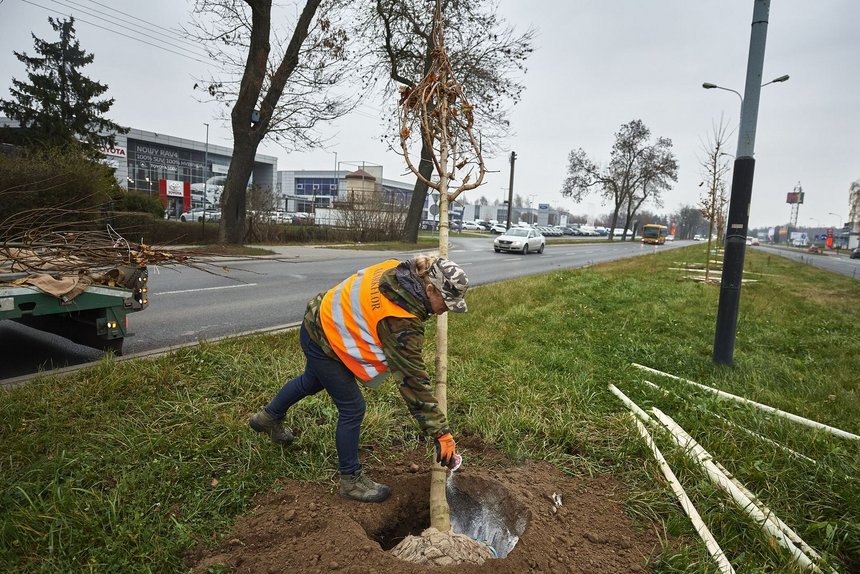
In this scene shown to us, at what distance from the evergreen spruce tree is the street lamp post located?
27963 millimetres

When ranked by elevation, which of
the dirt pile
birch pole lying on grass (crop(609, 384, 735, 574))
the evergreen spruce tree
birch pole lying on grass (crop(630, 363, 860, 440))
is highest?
the evergreen spruce tree

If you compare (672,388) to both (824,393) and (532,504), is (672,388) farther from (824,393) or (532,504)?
(532,504)

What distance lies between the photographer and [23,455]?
2.82m

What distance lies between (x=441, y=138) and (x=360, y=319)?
114 cm

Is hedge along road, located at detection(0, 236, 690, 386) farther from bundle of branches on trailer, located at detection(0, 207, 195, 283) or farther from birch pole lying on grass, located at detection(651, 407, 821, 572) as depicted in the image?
birch pole lying on grass, located at detection(651, 407, 821, 572)

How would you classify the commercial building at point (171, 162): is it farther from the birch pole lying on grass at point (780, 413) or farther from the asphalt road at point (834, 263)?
the birch pole lying on grass at point (780, 413)

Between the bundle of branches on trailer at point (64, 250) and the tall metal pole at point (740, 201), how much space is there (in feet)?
17.1

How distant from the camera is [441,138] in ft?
9.32

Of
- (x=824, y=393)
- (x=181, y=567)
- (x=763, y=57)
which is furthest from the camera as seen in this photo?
(x=763, y=57)

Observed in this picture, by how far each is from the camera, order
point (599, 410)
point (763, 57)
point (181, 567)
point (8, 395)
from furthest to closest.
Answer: point (763, 57) < point (599, 410) < point (8, 395) < point (181, 567)

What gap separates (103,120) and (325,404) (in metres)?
32.0

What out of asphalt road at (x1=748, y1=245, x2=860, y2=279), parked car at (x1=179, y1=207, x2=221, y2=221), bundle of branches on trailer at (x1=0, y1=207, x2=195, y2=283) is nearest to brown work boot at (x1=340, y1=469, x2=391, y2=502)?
bundle of branches on trailer at (x1=0, y1=207, x2=195, y2=283)

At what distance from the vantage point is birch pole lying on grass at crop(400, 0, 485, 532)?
2.69m

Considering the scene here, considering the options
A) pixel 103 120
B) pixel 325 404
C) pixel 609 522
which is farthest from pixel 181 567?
pixel 103 120
